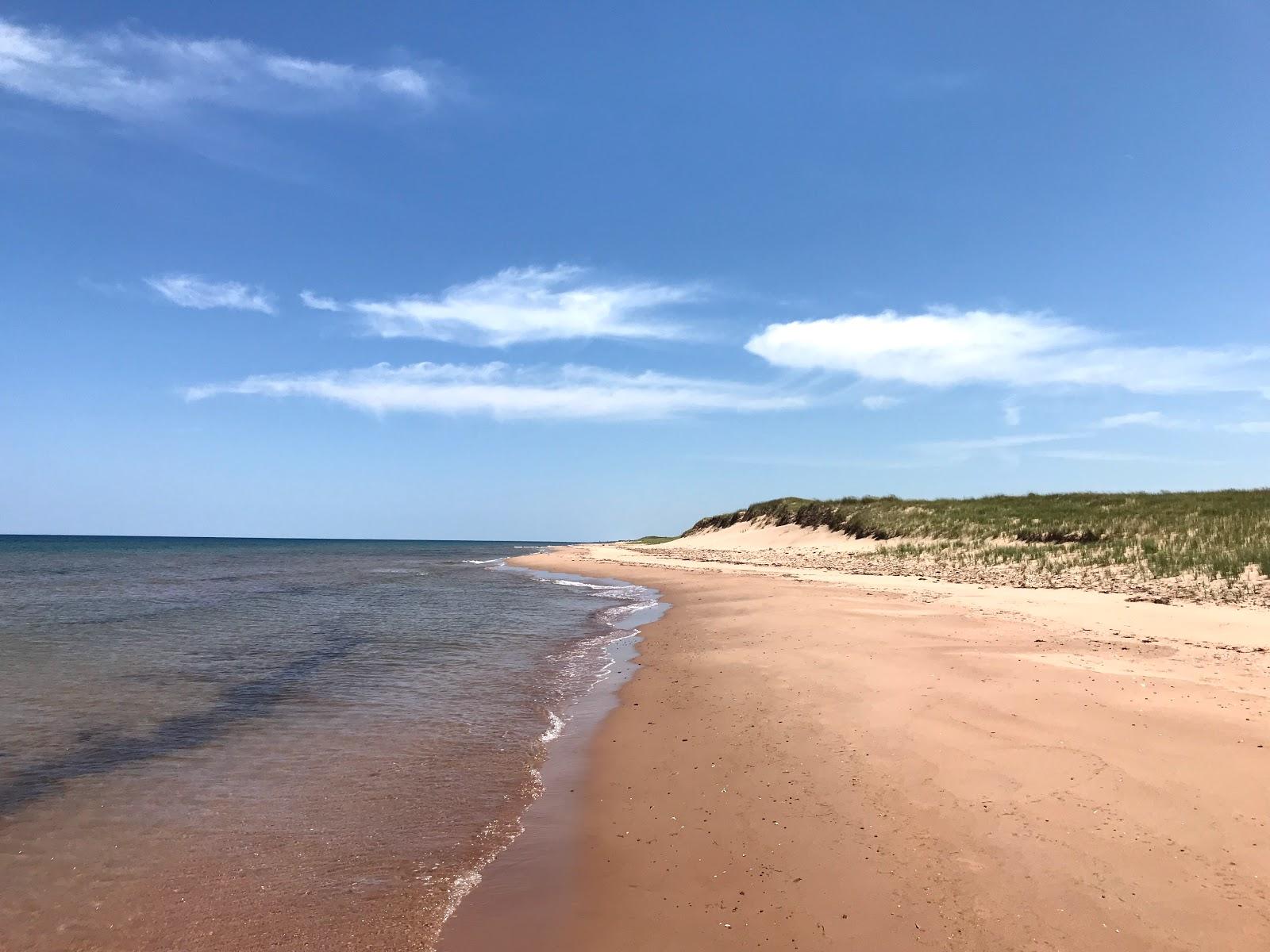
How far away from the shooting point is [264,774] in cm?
822

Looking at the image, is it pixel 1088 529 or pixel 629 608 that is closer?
pixel 629 608

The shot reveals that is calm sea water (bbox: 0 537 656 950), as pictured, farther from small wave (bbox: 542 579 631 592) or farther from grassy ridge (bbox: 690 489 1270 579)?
grassy ridge (bbox: 690 489 1270 579)

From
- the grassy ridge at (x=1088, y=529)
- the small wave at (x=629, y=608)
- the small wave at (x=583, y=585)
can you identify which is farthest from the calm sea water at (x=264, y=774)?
the grassy ridge at (x=1088, y=529)

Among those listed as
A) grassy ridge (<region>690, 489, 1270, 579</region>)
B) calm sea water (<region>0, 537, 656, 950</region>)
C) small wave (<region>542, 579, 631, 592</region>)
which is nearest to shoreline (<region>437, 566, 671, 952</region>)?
calm sea water (<region>0, 537, 656, 950</region>)

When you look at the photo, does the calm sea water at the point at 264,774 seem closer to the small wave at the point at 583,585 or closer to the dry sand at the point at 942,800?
the dry sand at the point at 942,800

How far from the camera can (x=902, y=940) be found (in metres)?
4.52

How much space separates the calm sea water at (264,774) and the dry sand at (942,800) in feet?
4.85

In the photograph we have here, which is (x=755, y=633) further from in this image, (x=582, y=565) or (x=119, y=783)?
(x=582, y=565)

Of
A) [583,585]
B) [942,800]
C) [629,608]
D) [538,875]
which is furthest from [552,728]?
[583,585]

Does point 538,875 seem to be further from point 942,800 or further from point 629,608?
point 629,608

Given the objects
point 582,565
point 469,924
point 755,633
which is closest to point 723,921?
point 469,924

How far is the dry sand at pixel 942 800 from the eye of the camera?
4.73 m

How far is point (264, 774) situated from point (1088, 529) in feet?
109

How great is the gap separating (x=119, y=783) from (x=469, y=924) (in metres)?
5.56
